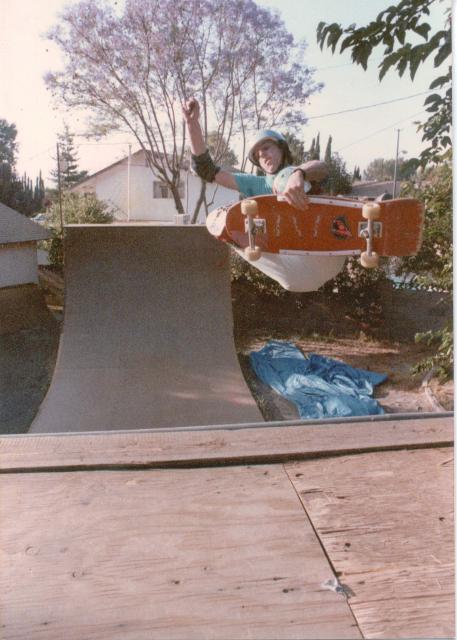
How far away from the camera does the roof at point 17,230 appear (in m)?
10.4

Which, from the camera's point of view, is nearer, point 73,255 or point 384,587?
point 384,587

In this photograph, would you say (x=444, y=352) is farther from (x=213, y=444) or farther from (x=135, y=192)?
(x=135, y=192)

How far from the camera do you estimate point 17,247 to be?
34.5 ft

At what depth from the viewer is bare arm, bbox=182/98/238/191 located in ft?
8.23

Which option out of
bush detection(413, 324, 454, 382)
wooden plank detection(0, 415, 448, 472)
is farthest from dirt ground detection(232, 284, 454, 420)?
wooden plank detection(0, 415, 448, 472)

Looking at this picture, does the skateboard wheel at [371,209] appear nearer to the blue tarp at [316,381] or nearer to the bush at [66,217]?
the blue tarp at [316,381]

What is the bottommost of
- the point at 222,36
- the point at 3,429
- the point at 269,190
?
the point at 3,429

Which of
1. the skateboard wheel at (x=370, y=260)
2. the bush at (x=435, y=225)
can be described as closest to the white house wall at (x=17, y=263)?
the bush at (x=435, y=225)

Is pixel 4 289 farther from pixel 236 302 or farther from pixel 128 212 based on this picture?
pixel 128 212

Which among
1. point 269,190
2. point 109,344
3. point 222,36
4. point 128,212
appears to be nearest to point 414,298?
point 222,36

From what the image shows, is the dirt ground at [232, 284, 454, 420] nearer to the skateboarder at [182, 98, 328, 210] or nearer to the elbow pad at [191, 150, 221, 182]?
the skateboarder at [182, 98, 328, 210]

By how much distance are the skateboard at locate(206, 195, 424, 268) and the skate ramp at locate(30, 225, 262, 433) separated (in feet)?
7.16

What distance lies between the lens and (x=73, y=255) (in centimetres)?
555

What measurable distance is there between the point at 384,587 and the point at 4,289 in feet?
35.5
